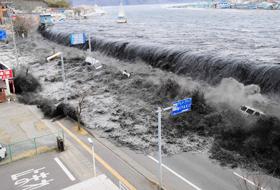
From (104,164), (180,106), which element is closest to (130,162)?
(104,164)

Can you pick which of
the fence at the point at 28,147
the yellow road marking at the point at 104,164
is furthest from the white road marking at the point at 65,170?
the yellow road marking at the point at 104,164

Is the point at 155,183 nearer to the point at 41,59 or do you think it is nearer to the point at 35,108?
the point at 35,108

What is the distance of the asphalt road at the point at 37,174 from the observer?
64.4 feet

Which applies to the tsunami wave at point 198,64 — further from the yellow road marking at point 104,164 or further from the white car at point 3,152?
the white car at point 3,152

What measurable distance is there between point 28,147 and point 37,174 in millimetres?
3928

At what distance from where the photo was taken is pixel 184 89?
39125 mm

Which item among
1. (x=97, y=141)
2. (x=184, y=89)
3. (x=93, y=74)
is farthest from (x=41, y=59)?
(x=97, y=141)

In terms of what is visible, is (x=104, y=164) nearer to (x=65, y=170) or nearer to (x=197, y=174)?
(x=65, y=170)

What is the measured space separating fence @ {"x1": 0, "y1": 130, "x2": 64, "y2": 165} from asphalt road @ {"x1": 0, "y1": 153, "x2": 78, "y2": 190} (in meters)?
0.65

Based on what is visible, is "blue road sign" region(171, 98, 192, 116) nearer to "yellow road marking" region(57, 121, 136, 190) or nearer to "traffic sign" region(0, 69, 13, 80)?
"yellow road marking" region(57, 121, 136, 190)

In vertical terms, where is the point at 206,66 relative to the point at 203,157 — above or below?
above

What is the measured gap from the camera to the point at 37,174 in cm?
2086

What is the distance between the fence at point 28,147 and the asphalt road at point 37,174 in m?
0.65

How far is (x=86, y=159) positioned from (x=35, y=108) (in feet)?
46.7
